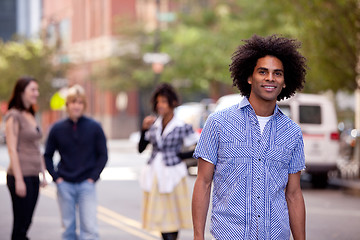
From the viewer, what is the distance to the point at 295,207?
14.1 feet

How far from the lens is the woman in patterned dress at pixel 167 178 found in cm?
821

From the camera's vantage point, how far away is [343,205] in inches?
551

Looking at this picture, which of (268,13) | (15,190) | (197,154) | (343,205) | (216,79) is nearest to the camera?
A: (197,154)

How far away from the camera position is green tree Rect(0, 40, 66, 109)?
5144 centimetres

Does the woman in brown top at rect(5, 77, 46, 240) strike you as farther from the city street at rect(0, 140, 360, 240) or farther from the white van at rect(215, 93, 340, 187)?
the white van at rect(215, 93, 340, 187)

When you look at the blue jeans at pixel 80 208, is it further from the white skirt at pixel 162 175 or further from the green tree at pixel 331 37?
the green tree at pixel 331 37

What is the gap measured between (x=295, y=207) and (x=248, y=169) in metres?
0.40

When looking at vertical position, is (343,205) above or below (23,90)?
below

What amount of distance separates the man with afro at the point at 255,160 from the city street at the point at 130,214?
558 centimetres

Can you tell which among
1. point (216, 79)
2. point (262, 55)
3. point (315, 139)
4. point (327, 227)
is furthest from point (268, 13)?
point (262, 55)

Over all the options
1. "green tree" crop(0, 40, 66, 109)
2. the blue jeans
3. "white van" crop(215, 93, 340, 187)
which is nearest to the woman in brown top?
the blue jeans

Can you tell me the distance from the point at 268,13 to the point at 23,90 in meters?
23.3

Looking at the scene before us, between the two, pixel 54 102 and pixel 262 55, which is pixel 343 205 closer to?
pixel 262 55

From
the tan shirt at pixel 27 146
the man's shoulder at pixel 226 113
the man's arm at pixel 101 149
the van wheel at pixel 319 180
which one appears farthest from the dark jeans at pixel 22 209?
the van wheel at pixel 319 180
